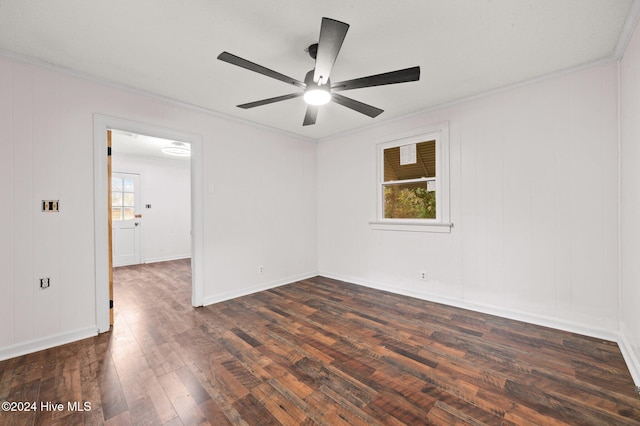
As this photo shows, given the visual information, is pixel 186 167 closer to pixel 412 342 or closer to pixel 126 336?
pixel 126 336

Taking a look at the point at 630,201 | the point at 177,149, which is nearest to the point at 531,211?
the point at 630,201

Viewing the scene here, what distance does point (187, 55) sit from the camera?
236 centimetres

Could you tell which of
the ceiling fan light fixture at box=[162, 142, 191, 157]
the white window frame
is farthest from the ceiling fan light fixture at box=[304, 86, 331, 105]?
the ceiling fan light fixture at box=[162, 142, 191, 157]

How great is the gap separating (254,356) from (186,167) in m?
6.21

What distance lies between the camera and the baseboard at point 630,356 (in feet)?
6.21

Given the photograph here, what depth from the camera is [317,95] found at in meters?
2.20

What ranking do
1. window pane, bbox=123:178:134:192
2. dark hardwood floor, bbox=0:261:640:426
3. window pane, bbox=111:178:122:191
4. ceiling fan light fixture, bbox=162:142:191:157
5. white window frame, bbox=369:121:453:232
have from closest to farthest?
1. dark hardwood floor, bbox=0:261:640:426
2. white window frame, bbox=369:121:453:232
3. ceiling fan light fixture, bbox=162:142:191:157
4. window pane, bbox=111:178:122:191
5. window pane, bbox=123:178:134:192

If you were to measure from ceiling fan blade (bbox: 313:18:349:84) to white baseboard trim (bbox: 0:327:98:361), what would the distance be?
10.6 feet

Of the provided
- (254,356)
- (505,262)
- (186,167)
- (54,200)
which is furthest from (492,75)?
(186,167)

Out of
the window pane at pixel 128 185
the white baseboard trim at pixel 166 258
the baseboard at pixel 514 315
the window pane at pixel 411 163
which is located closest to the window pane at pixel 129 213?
the window pane at pixel 128 185

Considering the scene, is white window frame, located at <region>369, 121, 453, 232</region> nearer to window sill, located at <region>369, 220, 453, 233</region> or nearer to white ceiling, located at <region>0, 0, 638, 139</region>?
window sill, located at <region>369, 220, 453, 233</region>

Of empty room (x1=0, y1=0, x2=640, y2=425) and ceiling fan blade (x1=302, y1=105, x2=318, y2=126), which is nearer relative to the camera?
empty room (x1=0, y1=0, x2=640, y2=425)

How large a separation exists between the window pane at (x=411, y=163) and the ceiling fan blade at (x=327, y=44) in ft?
7.20

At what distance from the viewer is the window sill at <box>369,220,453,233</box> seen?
3.52 metres
